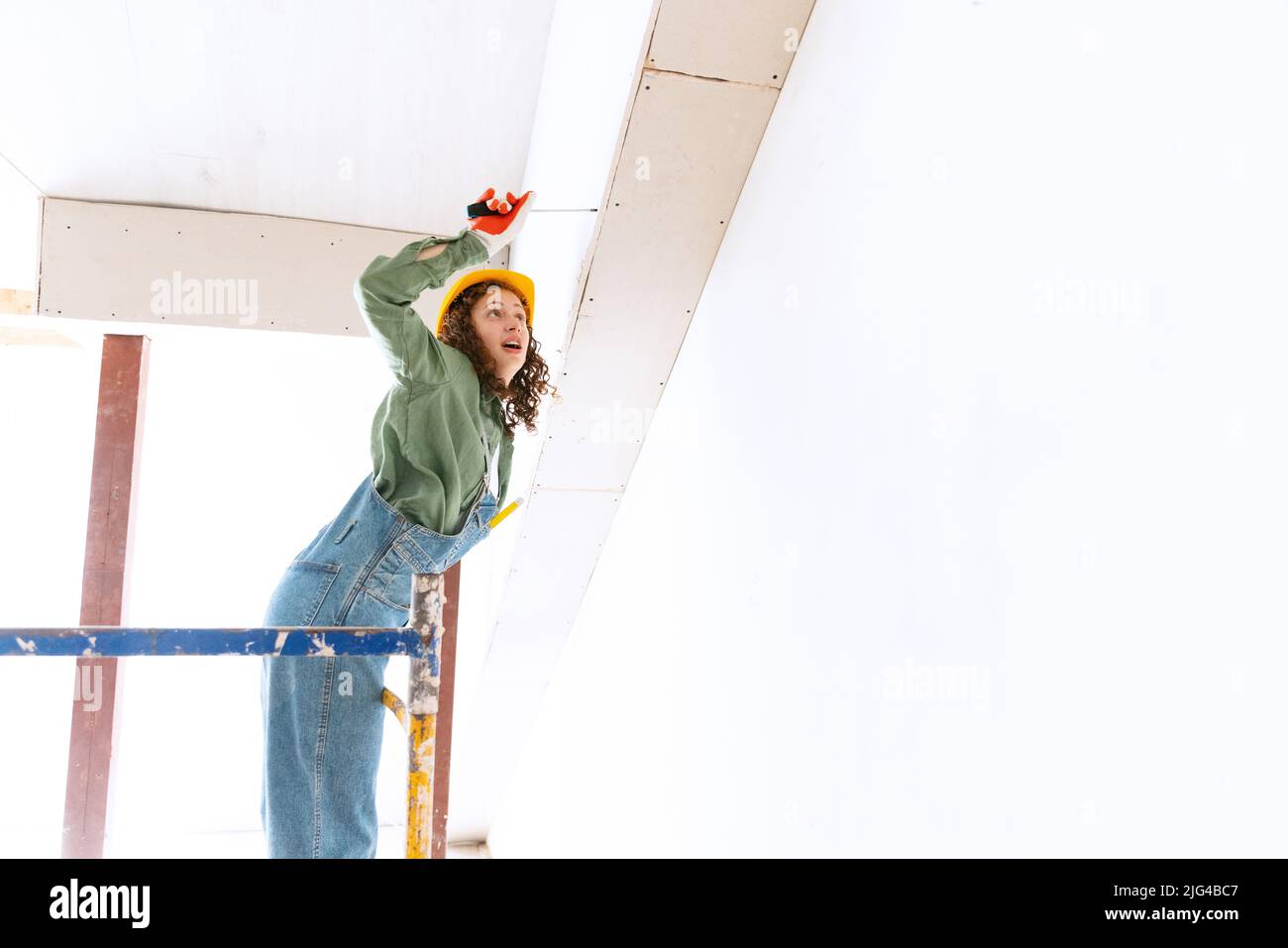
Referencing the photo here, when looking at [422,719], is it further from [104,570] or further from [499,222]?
[104,570]

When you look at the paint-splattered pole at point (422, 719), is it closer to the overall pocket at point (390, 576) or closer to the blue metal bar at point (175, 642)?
the blue metal bar at point (175, 642)

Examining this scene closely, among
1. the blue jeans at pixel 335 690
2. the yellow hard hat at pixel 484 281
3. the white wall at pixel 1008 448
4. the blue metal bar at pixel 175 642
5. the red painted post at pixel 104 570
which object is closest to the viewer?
the white wall at pixel 1008 448

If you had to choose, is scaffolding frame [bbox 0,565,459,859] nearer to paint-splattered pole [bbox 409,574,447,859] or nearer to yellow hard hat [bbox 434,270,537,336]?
paint-splattered pole [bbox 409,574,447,859]

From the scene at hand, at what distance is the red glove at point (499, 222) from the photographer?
185cm

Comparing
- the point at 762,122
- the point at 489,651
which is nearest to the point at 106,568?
the point at 489,651

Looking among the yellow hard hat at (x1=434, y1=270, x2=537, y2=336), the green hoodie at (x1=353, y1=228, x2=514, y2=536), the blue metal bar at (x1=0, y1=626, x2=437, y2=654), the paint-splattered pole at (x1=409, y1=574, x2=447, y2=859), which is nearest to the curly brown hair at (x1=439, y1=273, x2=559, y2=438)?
the yellow hard hat at (x1=434, y1=270, x2=537, y2=336)

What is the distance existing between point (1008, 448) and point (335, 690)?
3.92 ft

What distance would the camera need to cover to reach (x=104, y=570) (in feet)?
10.9

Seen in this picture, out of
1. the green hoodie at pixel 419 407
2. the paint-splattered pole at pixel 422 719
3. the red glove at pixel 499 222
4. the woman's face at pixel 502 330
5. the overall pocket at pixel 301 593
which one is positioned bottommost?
the paint-splattered pole at pixel 422 719

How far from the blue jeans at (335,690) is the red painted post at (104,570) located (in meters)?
2.09

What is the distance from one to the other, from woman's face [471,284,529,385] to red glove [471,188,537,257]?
12 cm

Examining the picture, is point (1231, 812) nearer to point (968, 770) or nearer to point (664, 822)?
point (968, 770)

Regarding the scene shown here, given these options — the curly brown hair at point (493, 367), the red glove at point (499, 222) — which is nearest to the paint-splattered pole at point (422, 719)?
the curly brown hair at point (493, 367)
